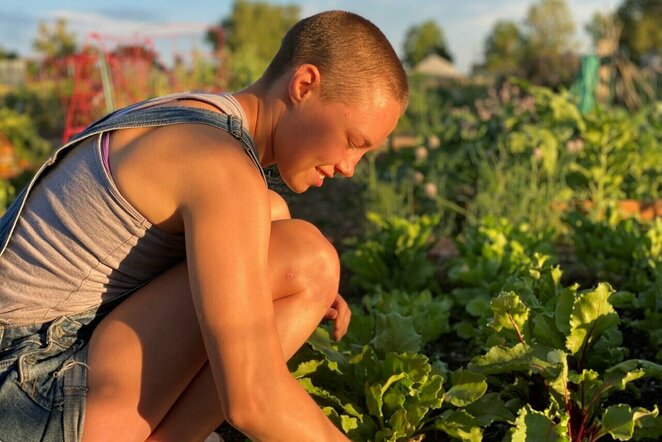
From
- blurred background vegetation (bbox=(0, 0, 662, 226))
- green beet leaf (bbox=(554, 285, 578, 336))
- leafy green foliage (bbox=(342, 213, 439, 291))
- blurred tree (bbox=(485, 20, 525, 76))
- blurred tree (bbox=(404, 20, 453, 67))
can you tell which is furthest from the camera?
blurred tree (bbox=(404, 20, 453, 67))

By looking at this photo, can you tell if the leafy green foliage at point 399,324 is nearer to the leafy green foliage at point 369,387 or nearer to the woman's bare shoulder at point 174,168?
the leafy green foliage at point 369,387

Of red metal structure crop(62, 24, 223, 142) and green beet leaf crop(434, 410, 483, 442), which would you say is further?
red metal structure crop(62, 24, 223, 142)

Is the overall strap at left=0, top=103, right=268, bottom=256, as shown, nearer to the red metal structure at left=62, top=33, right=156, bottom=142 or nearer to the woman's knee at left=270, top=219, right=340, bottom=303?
the woman's knee at left=270, top=219, right=340, bottom=303

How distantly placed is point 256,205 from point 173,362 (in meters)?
0.43

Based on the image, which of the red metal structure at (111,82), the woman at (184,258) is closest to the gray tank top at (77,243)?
the woman at (184,258)

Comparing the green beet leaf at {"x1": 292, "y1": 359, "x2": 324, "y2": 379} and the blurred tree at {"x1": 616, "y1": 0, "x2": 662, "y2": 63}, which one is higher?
the green beet leaf at {"x1": 292, "y1": 359, "x2": 324, "y2": 379}

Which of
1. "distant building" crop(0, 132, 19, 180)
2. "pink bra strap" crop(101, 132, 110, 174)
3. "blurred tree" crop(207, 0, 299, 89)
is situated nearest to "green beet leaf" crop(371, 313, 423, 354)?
"pink bra strap" crop(101, 132, 110, 174)

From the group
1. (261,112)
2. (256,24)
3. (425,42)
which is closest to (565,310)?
(261,112)

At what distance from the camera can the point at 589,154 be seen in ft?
15.7

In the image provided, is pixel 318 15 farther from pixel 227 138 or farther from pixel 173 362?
pixel 173 362

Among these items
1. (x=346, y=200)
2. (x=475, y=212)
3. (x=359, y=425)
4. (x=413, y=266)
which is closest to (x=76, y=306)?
(x=359, y=425)

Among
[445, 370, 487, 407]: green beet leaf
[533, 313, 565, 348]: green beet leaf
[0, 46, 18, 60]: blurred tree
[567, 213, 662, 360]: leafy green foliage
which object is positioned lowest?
[0, 46, 18, 60]: blurred tree

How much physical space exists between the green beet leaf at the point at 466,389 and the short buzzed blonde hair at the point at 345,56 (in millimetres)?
697

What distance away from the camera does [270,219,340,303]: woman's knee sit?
5.57 feet
